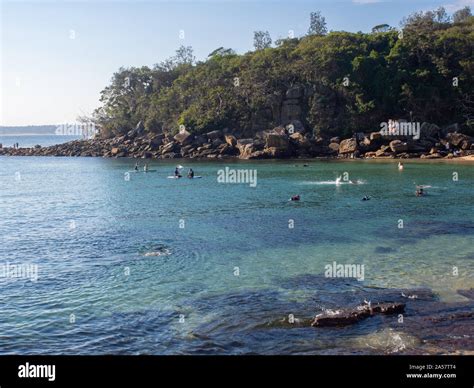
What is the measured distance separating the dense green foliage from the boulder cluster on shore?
3.76 metres

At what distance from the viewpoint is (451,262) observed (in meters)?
21.4

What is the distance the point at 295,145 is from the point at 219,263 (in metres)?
62.7

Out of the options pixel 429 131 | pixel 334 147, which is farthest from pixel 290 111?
pixel 429 131

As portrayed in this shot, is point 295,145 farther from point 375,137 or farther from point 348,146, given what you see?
point 375,137

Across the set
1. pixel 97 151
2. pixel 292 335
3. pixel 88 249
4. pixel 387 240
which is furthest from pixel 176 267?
pixel 97 151

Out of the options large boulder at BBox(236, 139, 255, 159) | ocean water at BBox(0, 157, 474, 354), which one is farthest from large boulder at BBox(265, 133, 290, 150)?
ocean water at BBox(0, 157, 474, 354)

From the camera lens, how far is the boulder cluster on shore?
75.8 metres

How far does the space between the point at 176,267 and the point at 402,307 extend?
9611 millimetres

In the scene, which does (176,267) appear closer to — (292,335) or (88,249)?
(88,249)

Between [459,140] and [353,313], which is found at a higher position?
[459,140]

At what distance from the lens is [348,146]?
80.1 meters

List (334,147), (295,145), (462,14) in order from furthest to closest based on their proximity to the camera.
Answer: (462,14)
(295,145)
(334,147)

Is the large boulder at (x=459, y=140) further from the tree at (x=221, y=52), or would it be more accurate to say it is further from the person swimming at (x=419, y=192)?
the tree at (x=221, y=52)

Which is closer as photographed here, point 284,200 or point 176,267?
point 176,267
